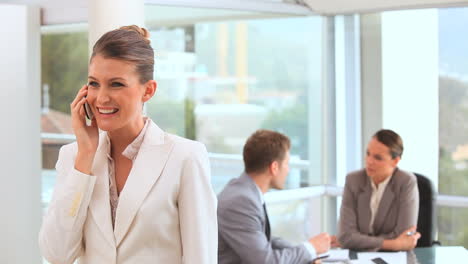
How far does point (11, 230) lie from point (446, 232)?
3.77 meters

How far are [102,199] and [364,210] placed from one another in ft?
10.6

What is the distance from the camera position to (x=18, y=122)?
4949 millimetres

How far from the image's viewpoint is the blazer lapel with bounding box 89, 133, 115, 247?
6.91 ft

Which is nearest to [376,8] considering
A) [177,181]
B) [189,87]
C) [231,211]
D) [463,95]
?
[463,95]

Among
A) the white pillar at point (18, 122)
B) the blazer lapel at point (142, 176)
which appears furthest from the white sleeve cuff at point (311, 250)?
the blazer lapel at point (142, 176)

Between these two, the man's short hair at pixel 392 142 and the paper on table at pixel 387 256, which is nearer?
the paper on table at pixel 387 256

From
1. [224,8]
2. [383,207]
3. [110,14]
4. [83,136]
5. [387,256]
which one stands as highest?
[224,8]

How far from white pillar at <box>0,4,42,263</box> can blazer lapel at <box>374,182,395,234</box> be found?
92.3 inches

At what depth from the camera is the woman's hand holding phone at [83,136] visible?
214 cm

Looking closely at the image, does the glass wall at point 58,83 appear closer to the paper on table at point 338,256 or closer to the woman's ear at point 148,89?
the paper on table at point 338,256

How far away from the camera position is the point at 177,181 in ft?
7.04

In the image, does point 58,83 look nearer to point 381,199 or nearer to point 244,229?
point 381,199

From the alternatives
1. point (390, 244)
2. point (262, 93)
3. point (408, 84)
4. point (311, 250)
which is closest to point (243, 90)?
point (262, 93)

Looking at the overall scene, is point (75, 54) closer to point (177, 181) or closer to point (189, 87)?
point (189, 87)
